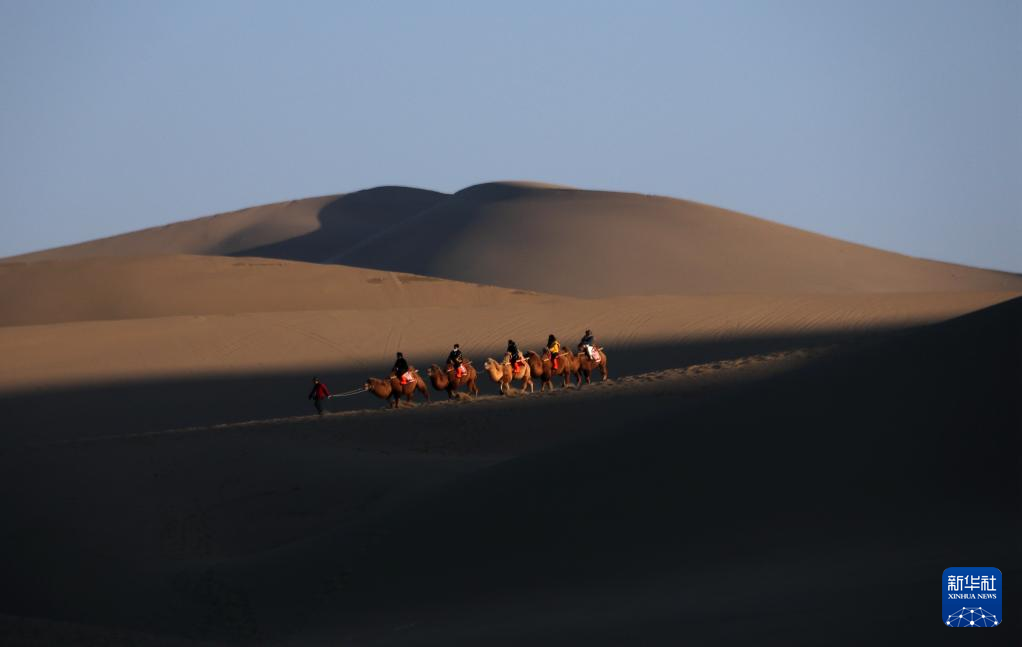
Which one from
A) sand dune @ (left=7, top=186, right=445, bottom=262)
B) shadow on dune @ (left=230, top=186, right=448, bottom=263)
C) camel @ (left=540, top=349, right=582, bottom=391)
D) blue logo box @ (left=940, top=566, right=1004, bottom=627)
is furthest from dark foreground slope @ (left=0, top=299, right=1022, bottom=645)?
sand dune @ (left=7, top=186, right=445, bottom=262)

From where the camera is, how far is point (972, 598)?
1040 centimetres

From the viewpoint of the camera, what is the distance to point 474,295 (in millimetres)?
56344

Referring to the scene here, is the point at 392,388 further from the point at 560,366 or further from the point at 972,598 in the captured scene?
the point at 972,598

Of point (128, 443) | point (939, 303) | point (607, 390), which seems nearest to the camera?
point (128, 443)

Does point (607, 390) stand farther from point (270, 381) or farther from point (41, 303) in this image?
point (41, 303)

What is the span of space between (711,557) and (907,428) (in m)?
2.73

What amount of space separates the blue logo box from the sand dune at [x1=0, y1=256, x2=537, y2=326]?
43.8m

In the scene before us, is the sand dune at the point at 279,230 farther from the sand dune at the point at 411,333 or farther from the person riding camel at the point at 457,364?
the person riding camel at the point at 457,364

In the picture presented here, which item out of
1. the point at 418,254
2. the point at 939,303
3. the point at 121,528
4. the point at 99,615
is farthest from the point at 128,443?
the point at 418,254

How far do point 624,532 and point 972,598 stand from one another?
503cm

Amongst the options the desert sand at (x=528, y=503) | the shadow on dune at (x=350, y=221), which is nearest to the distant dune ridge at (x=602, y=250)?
the shadow on dune at (x=350, y=221)

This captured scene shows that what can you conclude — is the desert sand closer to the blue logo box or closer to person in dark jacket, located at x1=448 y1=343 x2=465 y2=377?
the blue logo box

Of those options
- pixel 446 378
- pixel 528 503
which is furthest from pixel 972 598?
pixel 446 378

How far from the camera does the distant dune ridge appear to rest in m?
87.1
